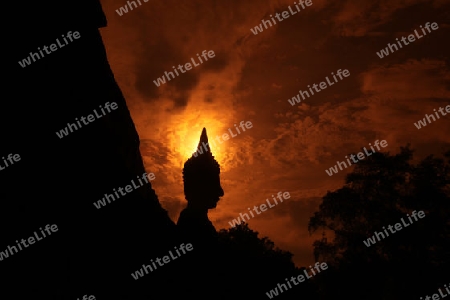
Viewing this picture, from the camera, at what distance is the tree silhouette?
19094 mm

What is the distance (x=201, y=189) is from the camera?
11008mm

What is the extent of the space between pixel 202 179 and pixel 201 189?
35 cm

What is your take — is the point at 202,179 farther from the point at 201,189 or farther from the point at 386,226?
the point at 386,226

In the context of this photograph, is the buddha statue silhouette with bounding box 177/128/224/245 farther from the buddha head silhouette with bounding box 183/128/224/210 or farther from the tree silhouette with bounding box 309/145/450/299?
the tree silhouette with bounding box 309/145/450/299

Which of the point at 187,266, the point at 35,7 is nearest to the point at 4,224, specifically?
the point at 35,7

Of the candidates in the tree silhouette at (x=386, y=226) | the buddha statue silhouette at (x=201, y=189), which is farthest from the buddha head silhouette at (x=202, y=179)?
the tree silhouette at (x=386, y=226)

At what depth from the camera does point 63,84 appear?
566 cm

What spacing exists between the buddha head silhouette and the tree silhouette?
546 inches

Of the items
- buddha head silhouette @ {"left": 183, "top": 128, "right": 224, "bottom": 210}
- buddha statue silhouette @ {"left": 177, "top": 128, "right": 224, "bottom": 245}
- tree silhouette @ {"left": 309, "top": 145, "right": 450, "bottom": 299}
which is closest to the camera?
buddha statue silhouette @ {"left": 177, "top": 128, "right": 224, "bottom": 245}

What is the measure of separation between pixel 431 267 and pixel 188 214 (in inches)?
653

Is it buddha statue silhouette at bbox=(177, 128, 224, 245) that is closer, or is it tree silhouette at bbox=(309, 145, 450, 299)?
buddha statue silhouette at bbox=(177, 128, 224, 245)

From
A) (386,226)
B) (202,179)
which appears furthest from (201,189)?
(386,226)

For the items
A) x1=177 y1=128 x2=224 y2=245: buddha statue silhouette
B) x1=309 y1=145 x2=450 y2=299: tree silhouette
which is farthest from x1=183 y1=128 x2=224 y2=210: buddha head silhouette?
x1=309 y1=145 x2=450 y2=299: tree silhouette

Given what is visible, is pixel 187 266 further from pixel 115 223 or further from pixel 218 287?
pixel 115 223
